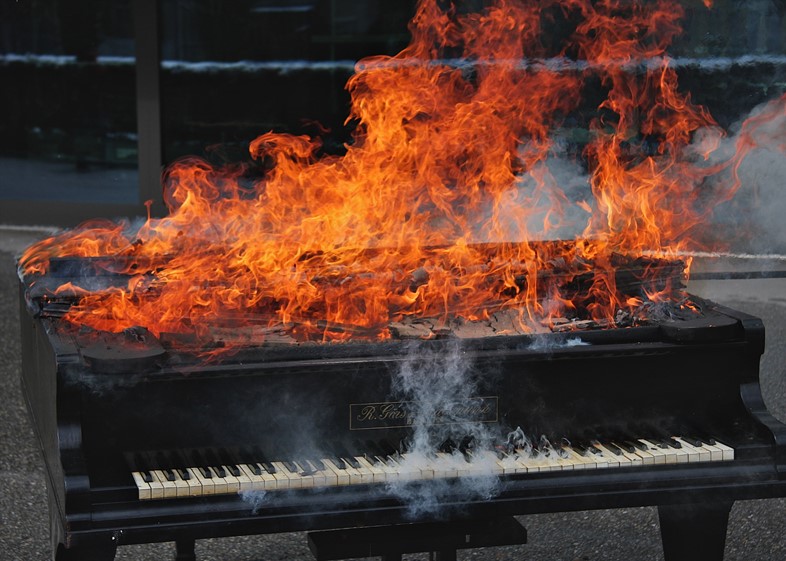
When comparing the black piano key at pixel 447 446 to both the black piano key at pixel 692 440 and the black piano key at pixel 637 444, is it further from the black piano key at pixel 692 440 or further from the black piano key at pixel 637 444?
the black piano key at pixel 692 440

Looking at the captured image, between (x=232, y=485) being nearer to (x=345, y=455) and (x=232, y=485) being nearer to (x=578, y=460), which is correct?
(x=345, y=455)

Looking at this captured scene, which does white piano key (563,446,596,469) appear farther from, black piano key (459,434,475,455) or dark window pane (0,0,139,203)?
dark window pane (0,0,139,203)

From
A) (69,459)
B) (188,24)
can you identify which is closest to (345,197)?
(69,459)

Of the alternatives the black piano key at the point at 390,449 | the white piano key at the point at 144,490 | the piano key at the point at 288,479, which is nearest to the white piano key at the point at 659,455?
the black piano key at the point at 390,449

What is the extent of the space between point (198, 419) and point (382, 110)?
5.97ft

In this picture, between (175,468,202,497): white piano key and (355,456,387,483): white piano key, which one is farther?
(355,456,387,483): white piano key

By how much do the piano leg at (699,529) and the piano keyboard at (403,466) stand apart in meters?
0.32

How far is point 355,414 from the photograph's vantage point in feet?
9.78

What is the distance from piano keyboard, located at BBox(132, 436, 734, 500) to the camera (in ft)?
9.14

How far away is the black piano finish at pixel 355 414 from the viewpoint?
9.09 feet

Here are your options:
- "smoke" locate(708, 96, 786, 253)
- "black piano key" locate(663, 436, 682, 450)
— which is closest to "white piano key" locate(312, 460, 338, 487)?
"black piano key" locate(663, 436, 682, 450)

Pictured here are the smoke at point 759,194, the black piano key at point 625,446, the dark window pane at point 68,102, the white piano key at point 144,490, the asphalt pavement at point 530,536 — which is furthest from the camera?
the dark window pane at point 68,102

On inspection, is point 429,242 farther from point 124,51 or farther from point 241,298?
point 124,51

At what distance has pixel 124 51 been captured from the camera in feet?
34.1
